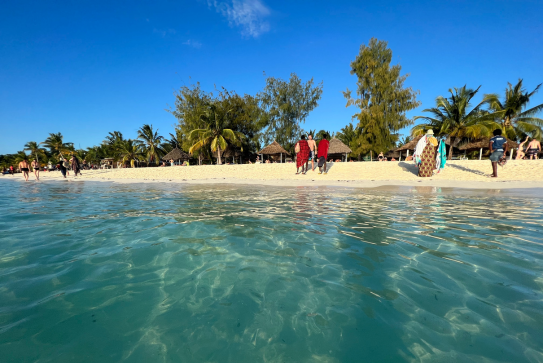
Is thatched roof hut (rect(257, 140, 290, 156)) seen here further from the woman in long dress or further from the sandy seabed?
the woman in long dress

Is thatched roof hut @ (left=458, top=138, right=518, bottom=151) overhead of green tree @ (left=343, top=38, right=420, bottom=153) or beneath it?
beneath

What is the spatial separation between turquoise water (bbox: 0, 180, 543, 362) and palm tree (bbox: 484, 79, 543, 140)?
32936 millimetres

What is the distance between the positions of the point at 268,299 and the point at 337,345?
2.21 ft

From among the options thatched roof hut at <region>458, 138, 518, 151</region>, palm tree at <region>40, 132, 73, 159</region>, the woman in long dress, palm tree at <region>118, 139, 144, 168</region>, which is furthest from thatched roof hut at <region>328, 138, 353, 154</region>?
palm tree at <region>40, 132, 73, 159</region>

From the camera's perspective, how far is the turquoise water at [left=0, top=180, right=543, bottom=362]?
1572mm

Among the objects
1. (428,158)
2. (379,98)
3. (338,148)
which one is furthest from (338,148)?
(428,158)

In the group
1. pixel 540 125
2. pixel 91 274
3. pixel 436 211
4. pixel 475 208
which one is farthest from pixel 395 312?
pixel 540 125

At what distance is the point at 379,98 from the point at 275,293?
32.6 m

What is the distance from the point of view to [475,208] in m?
5.45

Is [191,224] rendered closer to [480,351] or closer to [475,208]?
[480,351]

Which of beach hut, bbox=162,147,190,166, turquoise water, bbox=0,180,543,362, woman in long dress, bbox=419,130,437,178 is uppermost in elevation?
beach hut, bbox=162,147,190,166

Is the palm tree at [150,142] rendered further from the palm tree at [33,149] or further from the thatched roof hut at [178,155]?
the palm tree at [33,149]

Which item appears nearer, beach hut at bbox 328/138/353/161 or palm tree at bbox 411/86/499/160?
palm tree at bbox 411/86/499/160

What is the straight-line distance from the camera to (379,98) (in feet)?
98.5
